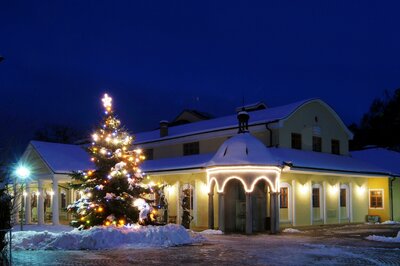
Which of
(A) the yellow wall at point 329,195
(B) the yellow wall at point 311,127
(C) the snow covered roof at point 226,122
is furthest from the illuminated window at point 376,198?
(C) the snow covered roof at point 226,122

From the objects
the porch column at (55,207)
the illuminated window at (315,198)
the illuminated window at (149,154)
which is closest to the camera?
the illuminated window at (315,198)

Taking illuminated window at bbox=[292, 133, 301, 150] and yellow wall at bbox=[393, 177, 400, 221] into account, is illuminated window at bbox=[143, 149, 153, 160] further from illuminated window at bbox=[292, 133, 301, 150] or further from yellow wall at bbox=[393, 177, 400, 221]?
yellow wall at bbox=[393, 177, 400, 221]

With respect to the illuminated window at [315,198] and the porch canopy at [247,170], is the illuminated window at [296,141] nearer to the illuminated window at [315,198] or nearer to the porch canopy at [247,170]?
the illuminated window at [315,198]

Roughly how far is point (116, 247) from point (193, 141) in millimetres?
16975

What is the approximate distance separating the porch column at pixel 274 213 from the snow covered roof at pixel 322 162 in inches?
76.2

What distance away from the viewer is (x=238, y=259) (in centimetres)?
1616

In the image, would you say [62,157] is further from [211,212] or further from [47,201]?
[211,212]

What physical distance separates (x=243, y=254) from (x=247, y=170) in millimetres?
9217

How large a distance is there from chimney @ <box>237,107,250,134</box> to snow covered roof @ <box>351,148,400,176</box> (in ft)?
40.3

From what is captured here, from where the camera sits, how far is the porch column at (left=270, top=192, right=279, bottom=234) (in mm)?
26391

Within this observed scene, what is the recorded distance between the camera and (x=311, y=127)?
3384 cm

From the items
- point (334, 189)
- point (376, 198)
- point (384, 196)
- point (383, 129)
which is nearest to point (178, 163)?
point (334, 189)

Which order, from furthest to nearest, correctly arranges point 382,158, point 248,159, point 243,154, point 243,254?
1. point 382,158
2. point 243,154
3. point 248,159
4. point 243,254

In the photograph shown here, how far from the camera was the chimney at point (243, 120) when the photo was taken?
1159 inches
